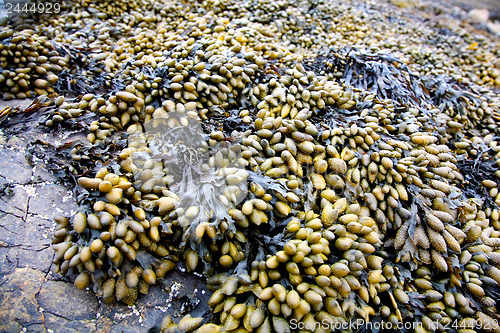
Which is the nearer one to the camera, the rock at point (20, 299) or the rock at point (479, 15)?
the rock at point (20, 299)

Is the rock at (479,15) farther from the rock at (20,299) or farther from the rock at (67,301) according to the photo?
the rock at (20,299)

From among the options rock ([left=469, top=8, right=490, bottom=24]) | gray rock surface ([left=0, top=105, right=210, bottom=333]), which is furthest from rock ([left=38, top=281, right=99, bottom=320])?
rock ([left=469, top=8, right=490, bottom=24])

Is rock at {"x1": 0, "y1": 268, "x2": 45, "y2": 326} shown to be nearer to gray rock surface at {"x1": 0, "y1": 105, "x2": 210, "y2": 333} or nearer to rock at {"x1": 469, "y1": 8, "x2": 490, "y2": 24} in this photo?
gray rock surface at {"x1": 0, "y1": 105, "x2": 210, "y2": 333}

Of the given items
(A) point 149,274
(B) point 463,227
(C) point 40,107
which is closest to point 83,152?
(C) point 40,107

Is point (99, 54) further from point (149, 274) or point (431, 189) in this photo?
point (431, 189)

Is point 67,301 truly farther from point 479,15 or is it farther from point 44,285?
point 479,15

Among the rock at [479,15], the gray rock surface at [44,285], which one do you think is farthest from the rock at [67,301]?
the rock at [479,15]

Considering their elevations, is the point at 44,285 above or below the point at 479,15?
below

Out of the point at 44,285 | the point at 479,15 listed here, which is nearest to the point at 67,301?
the point at 44,285
